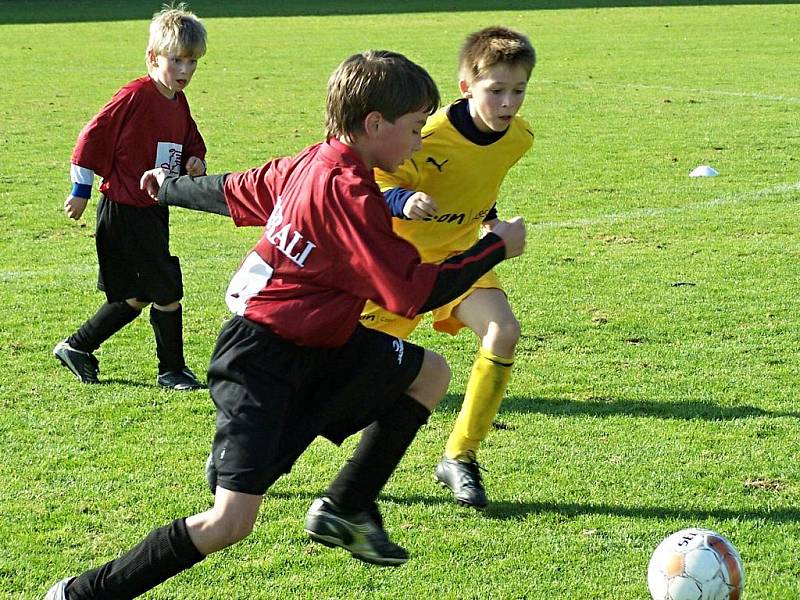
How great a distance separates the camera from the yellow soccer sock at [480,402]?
15.2ft

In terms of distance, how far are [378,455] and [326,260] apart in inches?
32.4

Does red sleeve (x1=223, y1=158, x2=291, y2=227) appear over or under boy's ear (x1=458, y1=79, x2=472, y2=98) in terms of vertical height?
under

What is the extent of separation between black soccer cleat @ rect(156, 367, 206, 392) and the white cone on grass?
6275mm

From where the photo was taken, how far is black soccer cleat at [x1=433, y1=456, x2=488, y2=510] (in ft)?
14.3

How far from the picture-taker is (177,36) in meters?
5.47

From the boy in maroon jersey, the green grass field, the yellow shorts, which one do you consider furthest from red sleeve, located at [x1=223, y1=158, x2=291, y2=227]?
the green grass field

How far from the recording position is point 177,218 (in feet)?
31.0

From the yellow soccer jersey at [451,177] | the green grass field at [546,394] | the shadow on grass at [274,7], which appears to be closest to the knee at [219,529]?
the green grass field at [546,394]

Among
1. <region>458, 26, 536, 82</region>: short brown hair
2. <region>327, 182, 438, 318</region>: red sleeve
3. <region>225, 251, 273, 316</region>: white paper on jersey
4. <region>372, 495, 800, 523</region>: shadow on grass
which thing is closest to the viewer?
<region>327, 182, 438, 318</region>: red sleeve

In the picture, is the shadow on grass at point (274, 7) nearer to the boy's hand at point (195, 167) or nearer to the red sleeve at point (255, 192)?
the boy's hand at point (195, 167)

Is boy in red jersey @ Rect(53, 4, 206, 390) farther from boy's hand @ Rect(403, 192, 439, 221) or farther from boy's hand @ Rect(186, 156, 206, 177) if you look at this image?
boy's hand @ Rect(403, 192, 439, 221)

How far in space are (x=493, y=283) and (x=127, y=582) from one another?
212 centimetres

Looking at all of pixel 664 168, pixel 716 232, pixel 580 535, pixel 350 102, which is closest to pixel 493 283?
pixel 580 535

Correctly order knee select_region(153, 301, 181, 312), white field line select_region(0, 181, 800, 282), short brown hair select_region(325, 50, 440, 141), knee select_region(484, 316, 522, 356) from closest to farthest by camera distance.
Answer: short brown hair select_region(325, 50, 440, 141) < knee select_region(484, 316, 522, 356) < knee select_region(153, 301, 181, 312) < white field line select_region(0, 181, 800, 282)
